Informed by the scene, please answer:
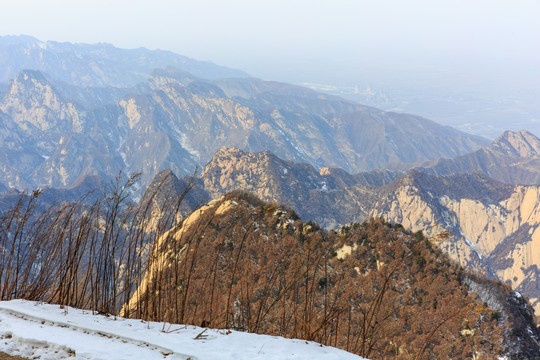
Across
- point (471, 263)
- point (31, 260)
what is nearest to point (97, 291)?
point (31, 260)

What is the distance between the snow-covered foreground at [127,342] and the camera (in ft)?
11.4

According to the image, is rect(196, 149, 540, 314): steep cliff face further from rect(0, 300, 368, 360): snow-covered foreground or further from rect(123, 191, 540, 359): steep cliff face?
rect(0, 300, 368, 360): snow-covered foreground

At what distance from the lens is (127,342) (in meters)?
3.66

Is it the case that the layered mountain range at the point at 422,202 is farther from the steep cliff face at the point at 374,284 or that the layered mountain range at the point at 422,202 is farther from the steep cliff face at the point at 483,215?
the steep cliff face at the point at 374,284

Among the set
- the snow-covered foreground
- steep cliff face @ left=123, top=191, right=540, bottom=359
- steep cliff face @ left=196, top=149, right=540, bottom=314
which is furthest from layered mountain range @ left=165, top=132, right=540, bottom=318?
the snow-covered foreground

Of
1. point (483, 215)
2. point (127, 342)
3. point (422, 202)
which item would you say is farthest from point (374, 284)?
point (483, 215)

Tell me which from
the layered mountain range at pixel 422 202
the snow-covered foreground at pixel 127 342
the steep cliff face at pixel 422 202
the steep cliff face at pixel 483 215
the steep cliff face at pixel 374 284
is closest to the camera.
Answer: the snow-covered foreground at pixel 127 342

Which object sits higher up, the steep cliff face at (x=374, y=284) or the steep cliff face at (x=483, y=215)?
the steep cliff face at (x=374, y=284)

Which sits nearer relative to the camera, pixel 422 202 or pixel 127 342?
pixel 127 342

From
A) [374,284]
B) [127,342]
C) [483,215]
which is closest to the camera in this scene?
[127,342]

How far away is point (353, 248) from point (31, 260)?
53.5 feet

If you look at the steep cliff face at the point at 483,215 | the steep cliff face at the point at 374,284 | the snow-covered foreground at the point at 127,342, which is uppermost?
the snow-covered foreground at the point at 127,342

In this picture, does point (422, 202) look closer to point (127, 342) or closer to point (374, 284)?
point (374, 284)

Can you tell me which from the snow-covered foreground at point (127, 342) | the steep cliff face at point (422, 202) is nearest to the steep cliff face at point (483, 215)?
the steep cliff face at point (422, 202)
